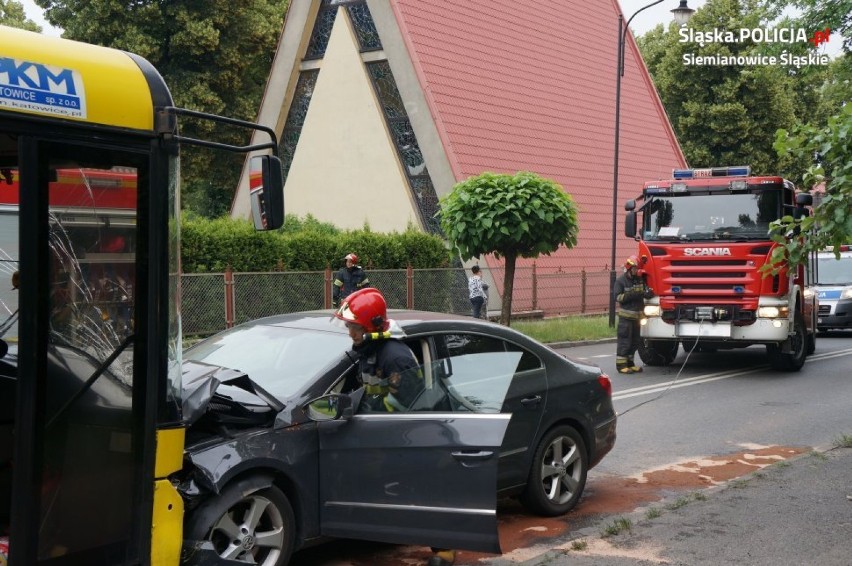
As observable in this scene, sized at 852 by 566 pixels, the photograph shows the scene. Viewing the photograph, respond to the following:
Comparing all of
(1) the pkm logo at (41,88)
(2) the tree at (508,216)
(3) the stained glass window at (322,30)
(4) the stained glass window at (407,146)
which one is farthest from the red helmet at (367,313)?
(3) the stained glass window at (322,30)

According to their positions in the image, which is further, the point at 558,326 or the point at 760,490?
the point at 558,326

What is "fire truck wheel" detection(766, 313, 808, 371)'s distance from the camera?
611 inches

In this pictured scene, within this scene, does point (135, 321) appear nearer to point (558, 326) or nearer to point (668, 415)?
point (668, 415)

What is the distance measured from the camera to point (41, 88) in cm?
403

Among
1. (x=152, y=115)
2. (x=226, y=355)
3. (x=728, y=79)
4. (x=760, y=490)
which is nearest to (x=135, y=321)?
(x=152, y=115)

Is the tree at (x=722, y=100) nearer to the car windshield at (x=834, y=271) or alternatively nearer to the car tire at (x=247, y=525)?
the car windshield at (x=834, y=271)

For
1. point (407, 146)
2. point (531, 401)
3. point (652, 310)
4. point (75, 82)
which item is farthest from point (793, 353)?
point (407, 146)

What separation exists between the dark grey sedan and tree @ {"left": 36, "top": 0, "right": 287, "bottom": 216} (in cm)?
2469

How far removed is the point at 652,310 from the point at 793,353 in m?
2.37

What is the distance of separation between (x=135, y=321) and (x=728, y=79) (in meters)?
41.3

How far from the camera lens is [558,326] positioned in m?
23.1

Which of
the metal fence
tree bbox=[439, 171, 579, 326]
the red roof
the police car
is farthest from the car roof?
the red roof

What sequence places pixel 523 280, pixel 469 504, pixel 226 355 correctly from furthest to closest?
pixel 523 280, pixel 226 355, pixel 469 504

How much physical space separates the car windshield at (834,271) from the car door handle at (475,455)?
20732 millimetres
